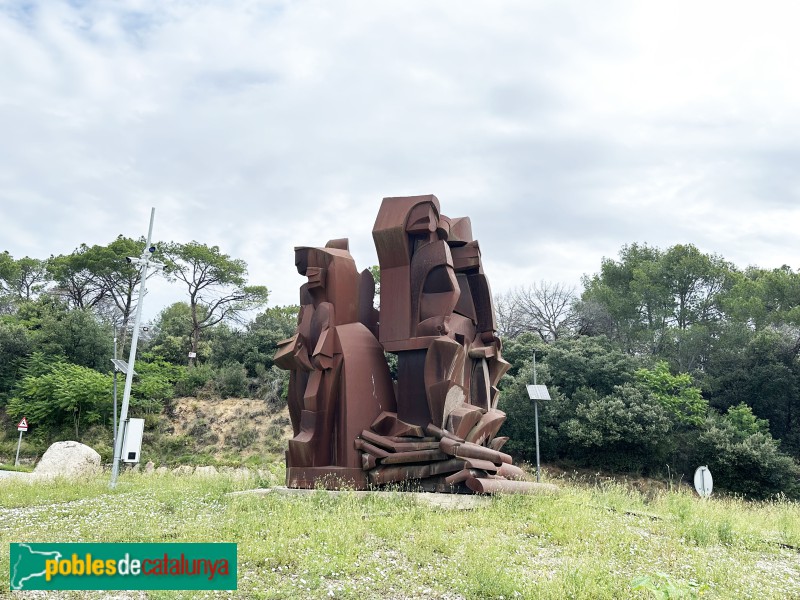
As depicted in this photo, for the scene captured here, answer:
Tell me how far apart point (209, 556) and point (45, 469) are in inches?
593

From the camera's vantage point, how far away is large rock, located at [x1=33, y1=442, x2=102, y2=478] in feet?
58.5

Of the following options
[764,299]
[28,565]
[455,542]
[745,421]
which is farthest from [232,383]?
[28,565]

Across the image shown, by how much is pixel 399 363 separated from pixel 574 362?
1551 centimetres

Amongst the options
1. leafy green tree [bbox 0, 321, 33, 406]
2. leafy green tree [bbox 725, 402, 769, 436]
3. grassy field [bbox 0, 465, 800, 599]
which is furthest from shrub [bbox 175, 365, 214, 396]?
leafy green tree [bbox 725, 402, 769, 436]

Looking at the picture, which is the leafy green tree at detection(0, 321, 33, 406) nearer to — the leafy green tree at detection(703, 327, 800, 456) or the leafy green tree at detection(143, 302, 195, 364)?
the leafy green tree at detection(143, 302, 195, 364)

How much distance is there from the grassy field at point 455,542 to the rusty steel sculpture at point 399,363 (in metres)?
1.14

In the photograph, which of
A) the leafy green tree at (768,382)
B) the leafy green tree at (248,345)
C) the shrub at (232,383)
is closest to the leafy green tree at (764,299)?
the leafy green tree at (768,382)

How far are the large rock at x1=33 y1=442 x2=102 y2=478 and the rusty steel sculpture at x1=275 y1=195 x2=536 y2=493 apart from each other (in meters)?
10.1

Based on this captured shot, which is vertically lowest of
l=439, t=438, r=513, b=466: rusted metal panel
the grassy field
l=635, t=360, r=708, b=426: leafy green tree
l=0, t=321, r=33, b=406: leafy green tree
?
the grassy field

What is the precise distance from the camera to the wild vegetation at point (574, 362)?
23.4 m

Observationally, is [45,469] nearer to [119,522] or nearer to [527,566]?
[119,522]

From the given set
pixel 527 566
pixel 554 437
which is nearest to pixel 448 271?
pixel 527 566

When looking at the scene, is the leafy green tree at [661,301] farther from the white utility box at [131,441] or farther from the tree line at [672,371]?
the white utility box at [131,441]

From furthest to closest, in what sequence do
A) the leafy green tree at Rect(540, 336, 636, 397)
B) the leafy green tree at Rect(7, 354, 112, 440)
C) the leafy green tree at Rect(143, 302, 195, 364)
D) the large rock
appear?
1. the leafy green tree at Rect(143, 302, 195, 364)
2. the leafy green tree at Rect(7, 354, 112, 440)
3. the leafy green tree at Rect(540, 336, 636, 397)
4. the large rock
